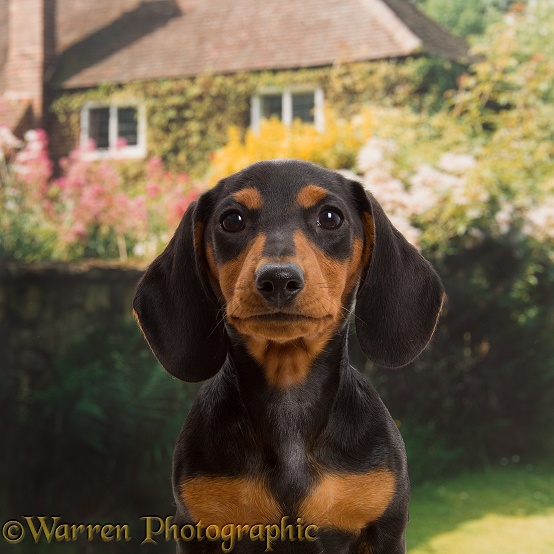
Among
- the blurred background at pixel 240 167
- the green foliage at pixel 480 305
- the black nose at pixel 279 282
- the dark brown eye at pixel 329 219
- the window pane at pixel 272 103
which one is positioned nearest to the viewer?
the black nose at pixel 279 282

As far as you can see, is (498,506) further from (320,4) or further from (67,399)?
(320,4)

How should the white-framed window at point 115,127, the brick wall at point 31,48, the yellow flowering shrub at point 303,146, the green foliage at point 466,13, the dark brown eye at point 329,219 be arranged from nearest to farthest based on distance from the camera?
1. the dark brown eye at point 329,219
2. the yellow flowering shrub at point 303,146
3. the green foliage at point 466,13
4. the brick wall at point 31,48
5. the white-framed window at point 115,127

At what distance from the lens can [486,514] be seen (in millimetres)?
4520

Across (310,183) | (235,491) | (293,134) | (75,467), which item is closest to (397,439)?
(235,491)

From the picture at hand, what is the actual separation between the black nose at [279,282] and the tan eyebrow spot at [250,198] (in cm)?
25

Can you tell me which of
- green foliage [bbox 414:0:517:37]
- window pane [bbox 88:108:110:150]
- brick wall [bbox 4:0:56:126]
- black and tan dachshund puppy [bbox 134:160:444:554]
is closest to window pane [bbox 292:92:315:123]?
green foliage [bbox 414:0:517:37]

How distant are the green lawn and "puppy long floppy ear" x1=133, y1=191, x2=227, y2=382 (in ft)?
8.27

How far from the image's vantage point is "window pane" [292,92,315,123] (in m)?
7.55

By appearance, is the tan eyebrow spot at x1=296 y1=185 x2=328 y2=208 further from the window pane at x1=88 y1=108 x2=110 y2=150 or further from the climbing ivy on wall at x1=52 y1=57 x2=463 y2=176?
the window pane at x1=88 y1=108 x2=110 y2=150

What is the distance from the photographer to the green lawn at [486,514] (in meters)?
4.13

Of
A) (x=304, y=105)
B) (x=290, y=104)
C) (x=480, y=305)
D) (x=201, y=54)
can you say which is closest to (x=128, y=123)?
(x=201, y=54)

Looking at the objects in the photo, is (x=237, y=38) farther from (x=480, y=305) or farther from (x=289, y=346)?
(x=289, y=346)

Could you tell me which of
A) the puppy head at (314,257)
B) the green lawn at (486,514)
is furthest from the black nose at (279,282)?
the green lawn at (486,514)

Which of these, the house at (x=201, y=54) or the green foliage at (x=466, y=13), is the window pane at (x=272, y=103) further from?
the green foliage at (x=466, y=13)
